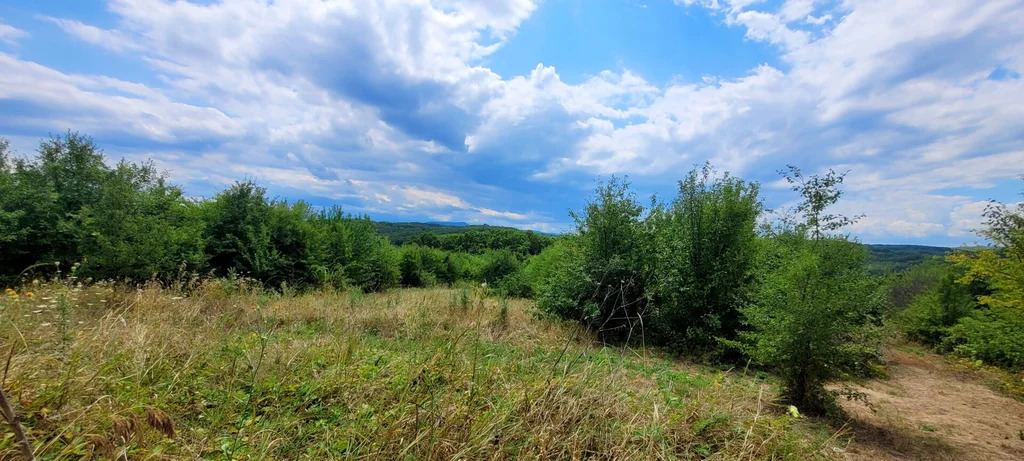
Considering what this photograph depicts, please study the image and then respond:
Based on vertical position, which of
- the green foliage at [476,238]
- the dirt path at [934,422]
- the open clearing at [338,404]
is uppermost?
the green foliage at [476,238]

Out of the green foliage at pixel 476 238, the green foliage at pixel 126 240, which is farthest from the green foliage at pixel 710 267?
the green foliage at pixel 476 238

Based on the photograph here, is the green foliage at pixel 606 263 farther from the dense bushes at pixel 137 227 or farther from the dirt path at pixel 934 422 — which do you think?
the dense bushes at pixel 137 227

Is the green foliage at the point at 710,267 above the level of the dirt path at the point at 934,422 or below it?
above

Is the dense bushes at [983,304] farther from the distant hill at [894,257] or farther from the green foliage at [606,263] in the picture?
the green foliage at [606,263]

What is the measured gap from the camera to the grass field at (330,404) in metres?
2.21

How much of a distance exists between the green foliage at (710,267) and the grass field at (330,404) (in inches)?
235

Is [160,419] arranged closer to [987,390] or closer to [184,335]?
[184,335]

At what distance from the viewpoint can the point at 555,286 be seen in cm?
1133

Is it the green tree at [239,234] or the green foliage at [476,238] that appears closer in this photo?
the green tree at [239,234]

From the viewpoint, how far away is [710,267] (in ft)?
32.2

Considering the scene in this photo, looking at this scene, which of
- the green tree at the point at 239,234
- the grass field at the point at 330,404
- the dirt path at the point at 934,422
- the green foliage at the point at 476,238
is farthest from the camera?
the green foliage at the point at 476,238

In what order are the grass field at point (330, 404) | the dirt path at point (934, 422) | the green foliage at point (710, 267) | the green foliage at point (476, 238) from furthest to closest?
the green foliage at point (476, 238) → the green foliage at point (710, 267) → the dirt path at point (934, 422) → the grass field at point (330, 404)

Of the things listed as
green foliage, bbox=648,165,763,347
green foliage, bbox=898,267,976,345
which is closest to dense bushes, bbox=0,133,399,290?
green foliage, bbox=648,165,763,347

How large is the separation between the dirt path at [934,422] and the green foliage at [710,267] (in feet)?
10.0
